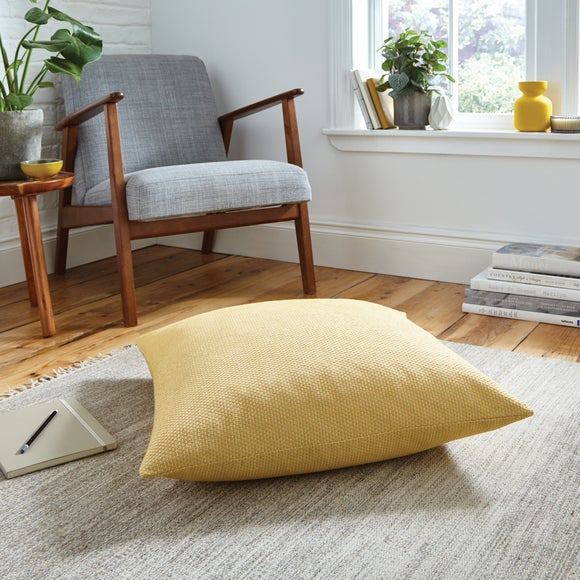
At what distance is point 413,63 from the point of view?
288cm

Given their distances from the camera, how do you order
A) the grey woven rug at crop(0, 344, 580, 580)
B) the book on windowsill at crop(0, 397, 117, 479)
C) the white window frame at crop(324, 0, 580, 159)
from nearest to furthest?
the grey woven rug at crop(0, 344, 580, 580) < the book on windowsill at crop(0, 397, 117, 479) < the white window frame at crop(324, 0, 580, 159)

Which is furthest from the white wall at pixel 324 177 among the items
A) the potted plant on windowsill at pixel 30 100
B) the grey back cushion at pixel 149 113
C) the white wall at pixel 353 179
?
the potted plant on windowsill at pixel 30 100

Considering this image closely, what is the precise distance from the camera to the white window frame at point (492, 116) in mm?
2633

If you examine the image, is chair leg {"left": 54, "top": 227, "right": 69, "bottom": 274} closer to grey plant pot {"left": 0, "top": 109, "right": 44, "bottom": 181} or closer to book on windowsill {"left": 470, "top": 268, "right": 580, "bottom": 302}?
grey plant pot {"left": 0, "top": 109, "right": 44, "bottom": 181}

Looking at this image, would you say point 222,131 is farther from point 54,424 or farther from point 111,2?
point 54,424

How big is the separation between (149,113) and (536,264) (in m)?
1.51

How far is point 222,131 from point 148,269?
623mm

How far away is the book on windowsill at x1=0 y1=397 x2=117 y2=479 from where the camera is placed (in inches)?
60.7

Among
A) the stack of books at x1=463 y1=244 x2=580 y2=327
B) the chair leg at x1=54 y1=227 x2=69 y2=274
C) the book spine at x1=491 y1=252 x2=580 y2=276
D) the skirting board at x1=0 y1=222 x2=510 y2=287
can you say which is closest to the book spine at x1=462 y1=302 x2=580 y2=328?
the stack of books at x1=463 y1=244 x2=580 y2=327

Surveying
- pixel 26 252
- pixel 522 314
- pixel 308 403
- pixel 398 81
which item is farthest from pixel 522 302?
pixel 26 252

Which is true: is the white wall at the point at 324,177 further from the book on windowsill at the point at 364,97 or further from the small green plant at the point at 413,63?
the small green plant at the point at 413,63

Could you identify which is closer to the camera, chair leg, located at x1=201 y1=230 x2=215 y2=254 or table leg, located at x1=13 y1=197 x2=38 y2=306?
table leg, located at x1=13 y1=197 x2=38 y2=306

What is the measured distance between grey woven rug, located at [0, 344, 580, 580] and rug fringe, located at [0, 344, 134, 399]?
0.46 m

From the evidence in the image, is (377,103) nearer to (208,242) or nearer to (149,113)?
(149,113)
